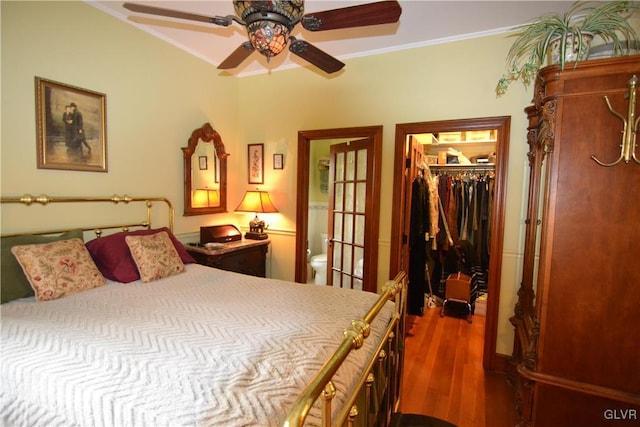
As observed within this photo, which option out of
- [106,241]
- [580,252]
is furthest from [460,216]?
[106,241]

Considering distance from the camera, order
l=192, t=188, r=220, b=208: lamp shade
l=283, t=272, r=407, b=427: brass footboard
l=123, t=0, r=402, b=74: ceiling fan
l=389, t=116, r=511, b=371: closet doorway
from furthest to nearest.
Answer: l=192, t=188, r=220, b=208: lamp shade < l=389, t=116, r=511, b=371: closet doorway < l=123, t=0, r=402, b=74: ceiling fan < l=283, t=272, r=407, b=427: brass footboard

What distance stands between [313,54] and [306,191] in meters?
1.80

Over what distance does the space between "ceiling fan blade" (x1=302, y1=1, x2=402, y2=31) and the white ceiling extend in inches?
34.6

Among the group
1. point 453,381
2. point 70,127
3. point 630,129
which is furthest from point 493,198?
point 70,127

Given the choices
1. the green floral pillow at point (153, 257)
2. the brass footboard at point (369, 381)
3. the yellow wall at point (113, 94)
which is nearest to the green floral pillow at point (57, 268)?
the green floral pillow at point (153, 257)

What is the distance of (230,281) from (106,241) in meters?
0.94

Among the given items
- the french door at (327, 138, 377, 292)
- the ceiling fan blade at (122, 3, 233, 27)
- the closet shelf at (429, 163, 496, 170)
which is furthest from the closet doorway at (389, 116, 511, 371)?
the ceiling fan blade at (122, 3, 233, 27)

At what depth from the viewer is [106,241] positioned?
219 cm

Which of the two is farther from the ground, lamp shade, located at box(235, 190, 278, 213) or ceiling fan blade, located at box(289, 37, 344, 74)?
ceiling fan blade, located at box(289, 37, 344, 74)

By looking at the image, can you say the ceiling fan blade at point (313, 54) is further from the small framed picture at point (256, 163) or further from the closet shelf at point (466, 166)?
the closet shelf at point (466, 166)

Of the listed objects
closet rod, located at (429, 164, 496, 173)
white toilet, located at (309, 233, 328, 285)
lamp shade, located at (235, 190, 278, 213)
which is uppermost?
closet rod, located at (429, 164, 496, 173)

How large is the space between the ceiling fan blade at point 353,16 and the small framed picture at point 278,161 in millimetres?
2021

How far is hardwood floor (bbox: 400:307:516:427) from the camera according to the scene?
206 centimetres

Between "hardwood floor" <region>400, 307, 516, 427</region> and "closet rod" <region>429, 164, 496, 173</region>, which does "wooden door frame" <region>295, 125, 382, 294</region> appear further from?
"closet rod" <region>429, 164, 496, 173</region>
